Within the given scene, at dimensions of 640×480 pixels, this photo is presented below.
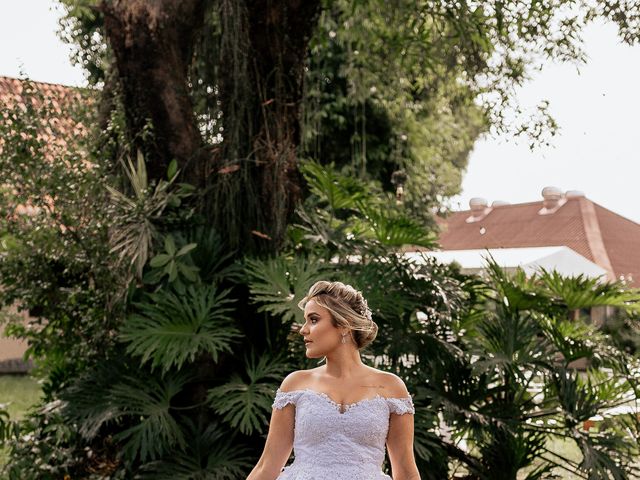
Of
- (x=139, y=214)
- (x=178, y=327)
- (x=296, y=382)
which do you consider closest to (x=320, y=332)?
(x=296, y=382)

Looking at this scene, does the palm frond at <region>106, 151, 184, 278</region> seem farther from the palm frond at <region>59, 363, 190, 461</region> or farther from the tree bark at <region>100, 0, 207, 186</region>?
the palm frond at <region>59, 363, 190, 461</region>

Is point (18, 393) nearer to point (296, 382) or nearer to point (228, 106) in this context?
point (228, 106)

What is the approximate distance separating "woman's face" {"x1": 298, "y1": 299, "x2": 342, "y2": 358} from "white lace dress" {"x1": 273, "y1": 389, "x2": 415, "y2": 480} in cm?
16

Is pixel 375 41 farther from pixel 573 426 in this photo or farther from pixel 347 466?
pixel 347 466

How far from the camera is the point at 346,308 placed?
127 inches

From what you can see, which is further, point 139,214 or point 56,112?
point 56,112

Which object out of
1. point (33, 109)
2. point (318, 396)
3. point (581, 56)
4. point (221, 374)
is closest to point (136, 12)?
point (33, 109)

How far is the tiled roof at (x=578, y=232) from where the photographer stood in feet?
79.6

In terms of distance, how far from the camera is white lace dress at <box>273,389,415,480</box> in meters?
3.21

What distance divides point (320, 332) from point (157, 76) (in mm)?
5449

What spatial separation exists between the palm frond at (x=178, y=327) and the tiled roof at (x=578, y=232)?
1611cm

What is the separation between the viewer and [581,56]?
10.1 meters

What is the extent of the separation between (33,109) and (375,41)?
432 cm

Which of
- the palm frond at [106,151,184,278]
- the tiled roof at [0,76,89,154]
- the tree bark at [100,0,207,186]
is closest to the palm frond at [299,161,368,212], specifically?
the tree bark at [100,0,207,186]
